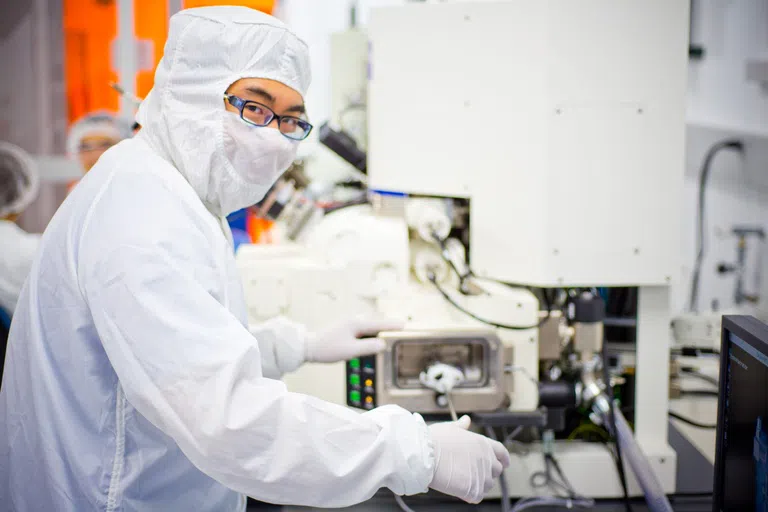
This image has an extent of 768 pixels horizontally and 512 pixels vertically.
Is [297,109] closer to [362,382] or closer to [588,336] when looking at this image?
[362,382]

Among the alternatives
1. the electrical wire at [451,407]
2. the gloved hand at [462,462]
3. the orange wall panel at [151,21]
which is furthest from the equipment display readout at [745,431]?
the orange wall panel at [151,21]

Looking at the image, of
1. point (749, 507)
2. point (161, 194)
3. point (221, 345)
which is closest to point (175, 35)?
point (161, 194)

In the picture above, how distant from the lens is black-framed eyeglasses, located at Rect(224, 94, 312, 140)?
37.1 inches

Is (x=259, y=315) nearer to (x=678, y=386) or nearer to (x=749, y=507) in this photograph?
(x=749, y=507)

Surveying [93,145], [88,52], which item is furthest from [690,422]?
[88,52]

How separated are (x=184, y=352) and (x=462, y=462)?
0.39 meters

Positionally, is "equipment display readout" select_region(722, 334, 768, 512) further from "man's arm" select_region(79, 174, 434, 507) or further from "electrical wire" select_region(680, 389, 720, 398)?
"electrical wire" select_region(680, 389, 720, 398)

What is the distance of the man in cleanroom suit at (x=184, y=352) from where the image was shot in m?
0.76

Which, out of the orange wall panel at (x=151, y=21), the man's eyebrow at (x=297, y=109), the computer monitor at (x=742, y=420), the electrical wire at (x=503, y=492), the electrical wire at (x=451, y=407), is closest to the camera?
the computer monitor at (x=742, y=420)

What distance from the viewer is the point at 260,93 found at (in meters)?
0.96

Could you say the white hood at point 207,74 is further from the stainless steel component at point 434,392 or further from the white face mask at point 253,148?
the stainless steel component at point 434,392

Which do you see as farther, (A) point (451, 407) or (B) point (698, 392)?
(B) point (698, 392)

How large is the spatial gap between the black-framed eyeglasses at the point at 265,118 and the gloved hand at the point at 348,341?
0.43m

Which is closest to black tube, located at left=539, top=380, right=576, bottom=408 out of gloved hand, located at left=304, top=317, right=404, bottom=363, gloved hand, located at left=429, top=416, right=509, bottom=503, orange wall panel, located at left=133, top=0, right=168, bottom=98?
gloved hand, located at left=304, top=317, right=404, bottom=363
